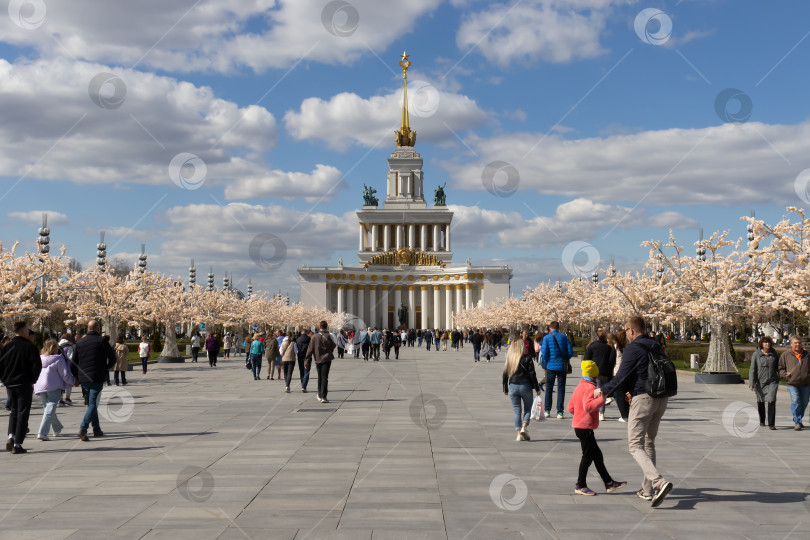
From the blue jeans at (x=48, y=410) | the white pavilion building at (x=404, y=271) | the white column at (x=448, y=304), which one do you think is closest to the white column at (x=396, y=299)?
the white pavilion building at (x=404, y=271)

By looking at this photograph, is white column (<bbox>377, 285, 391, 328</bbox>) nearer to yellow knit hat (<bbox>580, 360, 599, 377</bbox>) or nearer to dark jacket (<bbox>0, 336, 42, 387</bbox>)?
dark jacket (<bbox>0, 336, 42, 387</bbox>)

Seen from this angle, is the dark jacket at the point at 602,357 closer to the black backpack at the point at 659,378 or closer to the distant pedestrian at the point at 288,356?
the black backpack at the point at 659,378

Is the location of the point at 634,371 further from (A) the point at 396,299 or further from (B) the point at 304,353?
(A) the point at 396,299

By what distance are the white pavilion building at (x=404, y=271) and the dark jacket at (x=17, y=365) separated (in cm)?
10962

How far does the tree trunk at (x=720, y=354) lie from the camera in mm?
27016

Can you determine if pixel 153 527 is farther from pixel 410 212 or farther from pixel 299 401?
pixel 410 212

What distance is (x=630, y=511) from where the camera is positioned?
777cm

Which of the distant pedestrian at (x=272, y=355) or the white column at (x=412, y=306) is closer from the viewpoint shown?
the distant pedestrian at (x=272, y=355)

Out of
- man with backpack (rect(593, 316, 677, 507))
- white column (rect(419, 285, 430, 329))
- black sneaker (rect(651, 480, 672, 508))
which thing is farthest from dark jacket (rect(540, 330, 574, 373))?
white column (rect(419, 285, 430, 329))

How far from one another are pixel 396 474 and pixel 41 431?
6.24 meters

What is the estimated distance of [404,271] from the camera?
429ft

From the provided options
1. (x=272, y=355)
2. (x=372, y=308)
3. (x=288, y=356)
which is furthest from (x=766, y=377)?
(x=372, y=308)

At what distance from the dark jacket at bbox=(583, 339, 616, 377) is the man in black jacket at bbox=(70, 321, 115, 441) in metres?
8.37

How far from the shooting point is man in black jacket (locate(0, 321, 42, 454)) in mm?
11438
